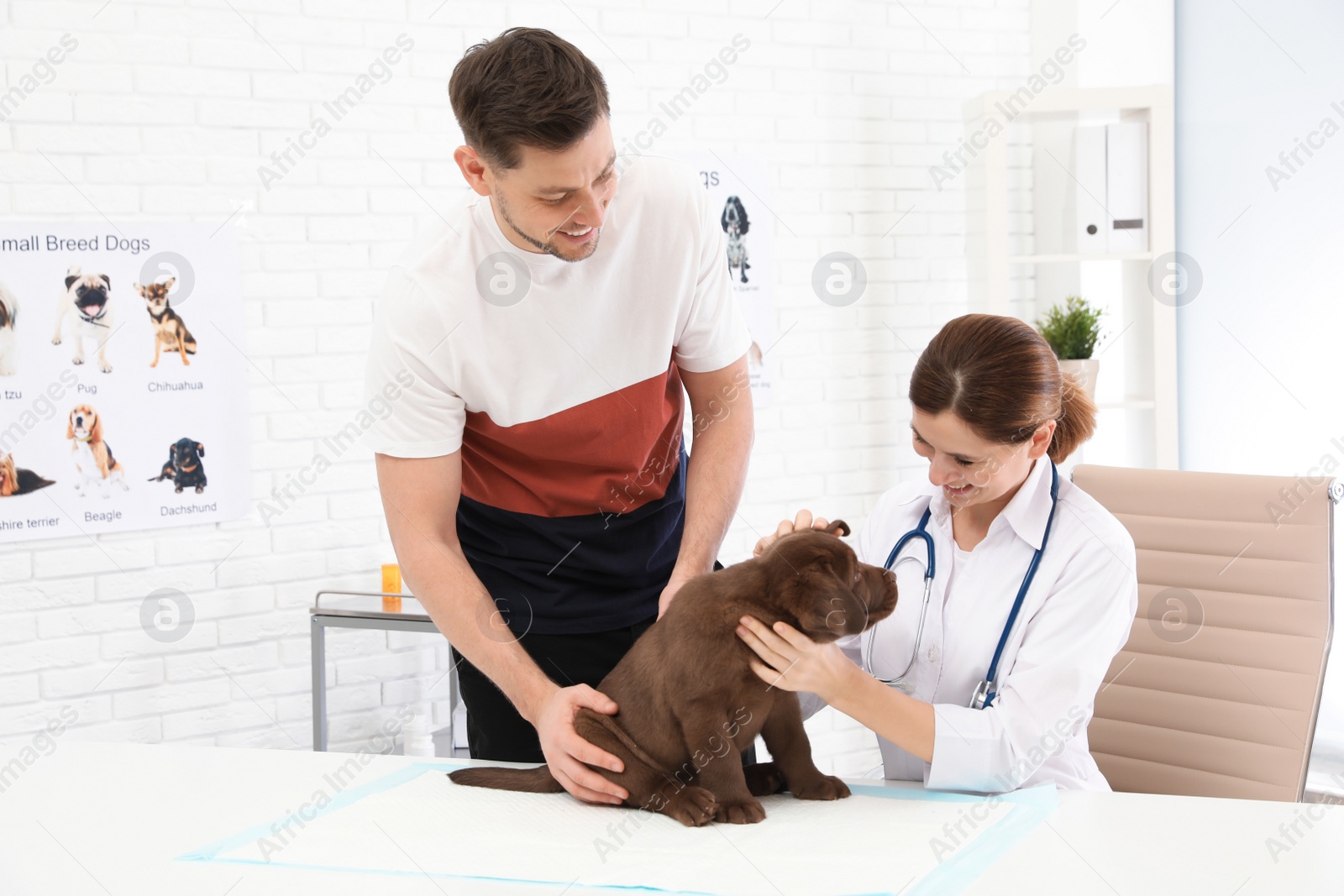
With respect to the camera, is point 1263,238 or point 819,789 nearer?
point 819,789

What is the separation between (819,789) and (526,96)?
1.10m

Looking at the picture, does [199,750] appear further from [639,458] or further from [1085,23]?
[1085,23]

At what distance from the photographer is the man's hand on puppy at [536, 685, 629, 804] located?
1.46 m

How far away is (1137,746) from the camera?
6.81 ft

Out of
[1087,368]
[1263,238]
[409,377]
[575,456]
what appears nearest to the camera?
[409,377]

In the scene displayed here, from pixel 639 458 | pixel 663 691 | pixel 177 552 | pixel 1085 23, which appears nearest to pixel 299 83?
pixel 177 552

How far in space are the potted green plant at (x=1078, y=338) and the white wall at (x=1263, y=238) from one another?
0.42 meters

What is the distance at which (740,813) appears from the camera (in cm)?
144

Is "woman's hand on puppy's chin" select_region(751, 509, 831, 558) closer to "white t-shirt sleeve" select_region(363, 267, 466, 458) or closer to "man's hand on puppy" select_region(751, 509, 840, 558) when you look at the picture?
"man's hand on puppy" select_region(751, 509, 840, 558)

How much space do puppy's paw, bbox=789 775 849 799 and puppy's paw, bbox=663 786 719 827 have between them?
169 millimetres

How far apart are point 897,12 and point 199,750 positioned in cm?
349

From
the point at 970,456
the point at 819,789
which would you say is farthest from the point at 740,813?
the point at 970,456

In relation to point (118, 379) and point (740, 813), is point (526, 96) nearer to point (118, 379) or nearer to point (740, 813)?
point (740, 813)

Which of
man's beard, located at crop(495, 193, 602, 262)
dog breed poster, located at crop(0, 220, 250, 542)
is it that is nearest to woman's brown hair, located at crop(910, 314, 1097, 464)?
man's beard, located at crop(495, 193, 602, 262)
